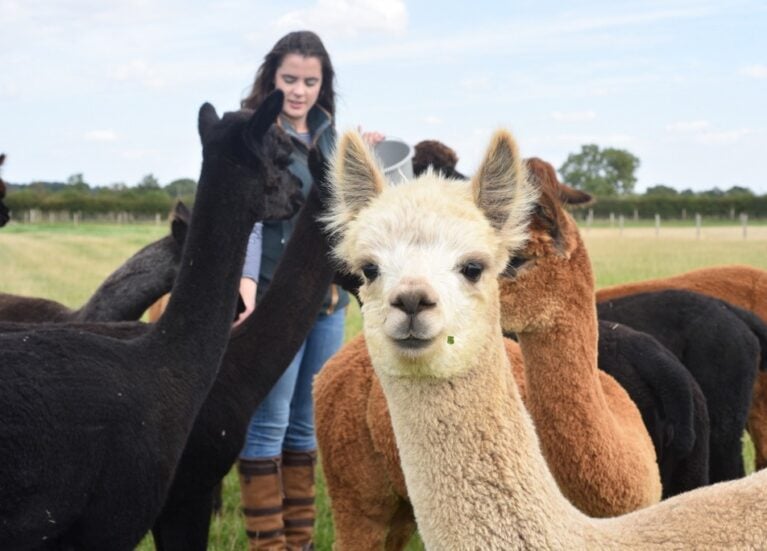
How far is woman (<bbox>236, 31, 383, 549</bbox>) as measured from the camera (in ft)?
14.3

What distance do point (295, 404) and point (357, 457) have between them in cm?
103

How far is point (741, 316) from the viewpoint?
4.91 meters

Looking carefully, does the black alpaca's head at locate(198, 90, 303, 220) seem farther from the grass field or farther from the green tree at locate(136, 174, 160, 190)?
the green tree at locate(136, 174, 160, 190)

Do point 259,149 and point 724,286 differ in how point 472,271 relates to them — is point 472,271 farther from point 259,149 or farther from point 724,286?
point 724,286

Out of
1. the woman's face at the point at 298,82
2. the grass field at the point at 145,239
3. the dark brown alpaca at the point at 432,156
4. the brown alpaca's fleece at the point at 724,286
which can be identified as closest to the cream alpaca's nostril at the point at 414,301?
the dark brown alpaca at the point at 432,156

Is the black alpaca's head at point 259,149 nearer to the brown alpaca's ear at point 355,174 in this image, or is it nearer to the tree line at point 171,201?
the brown alpaca's ear at point 355,174

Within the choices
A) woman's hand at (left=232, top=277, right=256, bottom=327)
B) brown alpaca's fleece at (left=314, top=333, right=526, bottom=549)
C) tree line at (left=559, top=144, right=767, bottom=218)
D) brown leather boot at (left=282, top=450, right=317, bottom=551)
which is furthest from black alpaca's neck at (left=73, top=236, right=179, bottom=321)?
tree line at (left=559, top=144, right=767, bottom=218)

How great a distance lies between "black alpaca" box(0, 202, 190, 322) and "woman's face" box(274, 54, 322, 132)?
1.81 metres

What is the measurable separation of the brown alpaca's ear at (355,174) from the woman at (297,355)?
1.55m

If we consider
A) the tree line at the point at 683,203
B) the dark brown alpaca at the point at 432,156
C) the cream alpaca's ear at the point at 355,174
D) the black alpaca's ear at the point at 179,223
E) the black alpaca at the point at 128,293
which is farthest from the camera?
the tree line at the point at 683,203

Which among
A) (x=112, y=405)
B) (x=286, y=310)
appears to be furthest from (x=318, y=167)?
(x=112, y=405)

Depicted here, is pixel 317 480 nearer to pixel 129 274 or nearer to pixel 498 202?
pixel 129 274

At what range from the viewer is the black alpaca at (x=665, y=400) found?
4.00 m

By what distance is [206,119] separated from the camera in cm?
403
